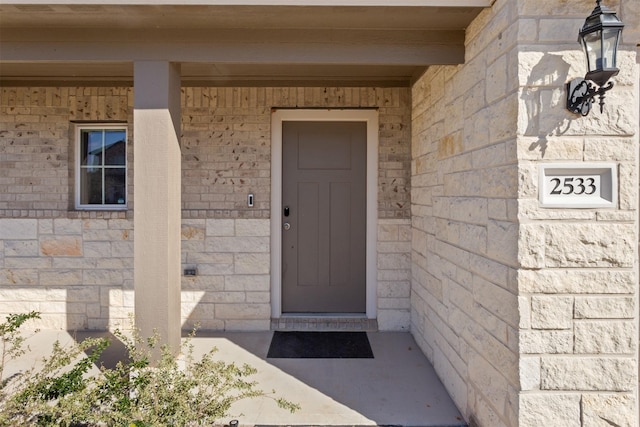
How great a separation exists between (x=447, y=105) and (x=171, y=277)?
97.6 inches

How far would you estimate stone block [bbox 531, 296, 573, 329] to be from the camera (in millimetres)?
2061

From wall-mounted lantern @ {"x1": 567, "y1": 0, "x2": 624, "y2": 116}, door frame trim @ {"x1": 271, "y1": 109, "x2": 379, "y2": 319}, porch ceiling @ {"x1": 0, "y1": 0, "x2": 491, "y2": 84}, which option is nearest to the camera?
wall-mounted lantern @ {"x1": 567, "y1": 0, "x2": 624, "y2": 116}

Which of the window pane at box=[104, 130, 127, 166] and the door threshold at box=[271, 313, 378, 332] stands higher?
the window pane at box=[104, 130, 127, 166]

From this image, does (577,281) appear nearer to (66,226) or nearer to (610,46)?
(610,46)

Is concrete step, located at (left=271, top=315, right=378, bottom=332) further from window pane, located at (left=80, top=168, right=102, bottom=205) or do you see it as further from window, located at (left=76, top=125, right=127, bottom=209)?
window pane, located at (left=80, top=168, right=102, bottom=205)

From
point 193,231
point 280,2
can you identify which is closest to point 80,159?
point 193,231

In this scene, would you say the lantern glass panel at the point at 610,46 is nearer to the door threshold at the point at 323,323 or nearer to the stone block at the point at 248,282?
the door threshold at the point at 323,323

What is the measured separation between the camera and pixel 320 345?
3875mm

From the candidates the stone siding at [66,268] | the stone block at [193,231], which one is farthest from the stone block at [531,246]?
the stone siding at [66,268]

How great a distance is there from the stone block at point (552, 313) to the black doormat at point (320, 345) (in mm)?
1877

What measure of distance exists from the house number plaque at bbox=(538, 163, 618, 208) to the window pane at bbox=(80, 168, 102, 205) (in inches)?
167

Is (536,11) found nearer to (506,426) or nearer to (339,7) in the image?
(339,7)

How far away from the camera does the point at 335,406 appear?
2.83 meters

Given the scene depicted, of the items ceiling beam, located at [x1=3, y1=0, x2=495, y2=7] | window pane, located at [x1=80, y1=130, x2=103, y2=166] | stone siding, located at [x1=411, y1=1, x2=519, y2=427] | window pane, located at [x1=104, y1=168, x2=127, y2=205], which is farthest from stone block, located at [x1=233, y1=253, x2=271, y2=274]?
ceiling beam, located at [x1=3, y1=0, x2=495, y2=7]
